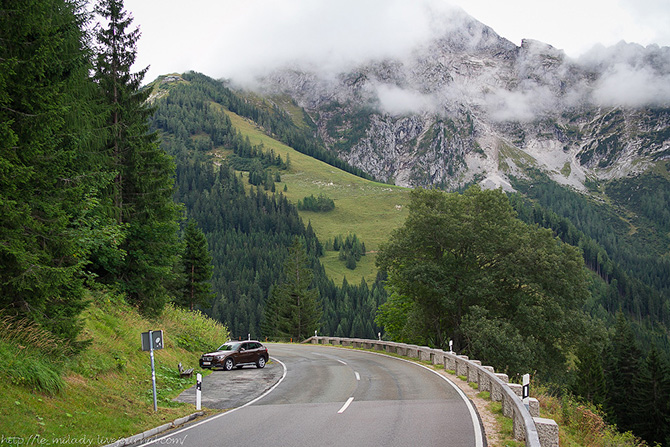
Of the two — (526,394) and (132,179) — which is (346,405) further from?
(132,179)

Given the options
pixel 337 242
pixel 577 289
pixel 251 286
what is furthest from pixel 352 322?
pixel 577 289

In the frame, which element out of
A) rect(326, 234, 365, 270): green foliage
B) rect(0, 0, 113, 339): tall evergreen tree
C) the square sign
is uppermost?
rect(0, 0, 113, 339): tall evergreen tree

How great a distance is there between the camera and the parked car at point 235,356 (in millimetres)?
22577

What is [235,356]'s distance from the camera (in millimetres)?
23641

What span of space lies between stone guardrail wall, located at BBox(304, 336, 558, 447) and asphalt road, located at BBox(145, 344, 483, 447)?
913 mm

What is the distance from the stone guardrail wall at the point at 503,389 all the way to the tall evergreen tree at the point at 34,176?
10.6 m

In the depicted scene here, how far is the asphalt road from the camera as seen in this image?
10008mm

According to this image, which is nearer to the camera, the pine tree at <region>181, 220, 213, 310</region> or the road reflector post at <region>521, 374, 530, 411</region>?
the road reflector post at <region>521, 374, 530, 411</region>

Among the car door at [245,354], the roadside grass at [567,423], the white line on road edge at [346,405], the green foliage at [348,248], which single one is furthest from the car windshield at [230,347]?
the green foliage at [348,248]

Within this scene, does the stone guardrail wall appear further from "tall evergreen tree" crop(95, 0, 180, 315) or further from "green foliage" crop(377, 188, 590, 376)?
"tall evergreen tree" crop(95, 0, 180, 315)

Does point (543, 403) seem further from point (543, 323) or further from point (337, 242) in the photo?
point (337, 242)

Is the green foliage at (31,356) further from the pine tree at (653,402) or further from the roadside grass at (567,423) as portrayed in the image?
Result: the pine tree at (653,402)

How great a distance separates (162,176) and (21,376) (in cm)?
1585

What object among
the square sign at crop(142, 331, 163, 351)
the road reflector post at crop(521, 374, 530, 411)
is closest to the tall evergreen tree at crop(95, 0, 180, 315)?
the square sign at crop(142, 331, 163, 351)
